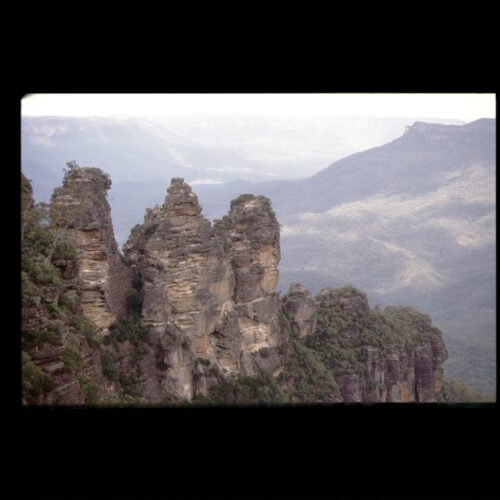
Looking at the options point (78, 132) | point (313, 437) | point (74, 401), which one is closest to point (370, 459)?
point (313, 437)

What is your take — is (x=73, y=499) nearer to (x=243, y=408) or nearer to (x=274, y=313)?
(x=243, y=408)

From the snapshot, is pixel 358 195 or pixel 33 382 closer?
pixel 33 382

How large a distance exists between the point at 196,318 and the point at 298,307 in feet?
24.8

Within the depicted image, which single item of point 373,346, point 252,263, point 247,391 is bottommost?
point 247,391

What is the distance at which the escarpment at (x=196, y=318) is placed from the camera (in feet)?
46.6

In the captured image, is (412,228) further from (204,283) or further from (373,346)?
(204,283)

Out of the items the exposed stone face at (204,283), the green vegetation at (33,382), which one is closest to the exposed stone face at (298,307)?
the exposed stone face at (204,283)

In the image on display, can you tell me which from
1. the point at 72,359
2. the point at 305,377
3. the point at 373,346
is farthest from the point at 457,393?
the point at 72,359

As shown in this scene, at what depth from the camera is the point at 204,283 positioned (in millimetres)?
26312

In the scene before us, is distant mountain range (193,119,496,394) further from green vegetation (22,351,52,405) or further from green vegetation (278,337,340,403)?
green vegetation (22,351,52,405)

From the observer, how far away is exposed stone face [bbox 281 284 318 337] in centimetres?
3278

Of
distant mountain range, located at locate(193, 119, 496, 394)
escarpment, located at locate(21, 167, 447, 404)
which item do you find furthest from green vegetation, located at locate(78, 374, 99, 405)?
distant mountain range, located at locate(193, 119, 496, 394)

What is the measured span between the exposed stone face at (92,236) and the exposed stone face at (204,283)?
2043 millimetres
